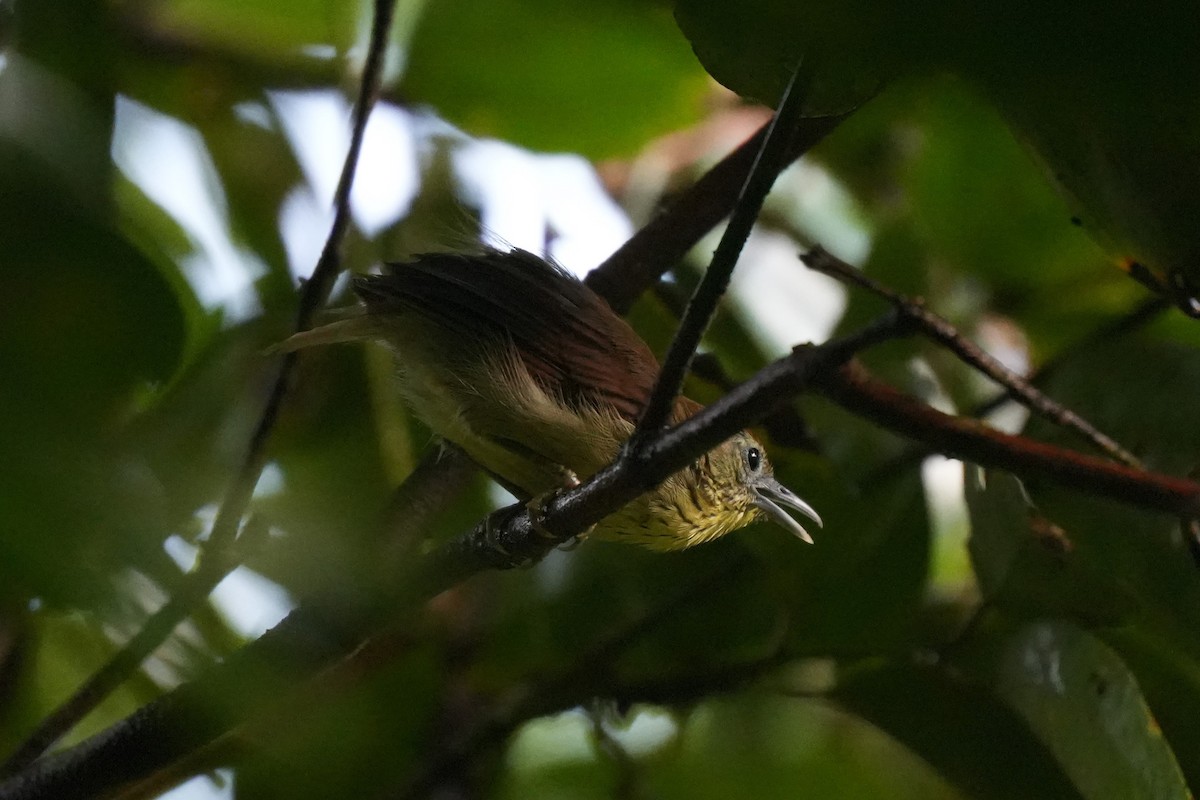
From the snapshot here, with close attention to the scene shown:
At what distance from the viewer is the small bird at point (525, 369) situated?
65.1 inches

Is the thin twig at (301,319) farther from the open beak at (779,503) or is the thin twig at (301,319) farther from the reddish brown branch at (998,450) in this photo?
the open beak at (779,503)

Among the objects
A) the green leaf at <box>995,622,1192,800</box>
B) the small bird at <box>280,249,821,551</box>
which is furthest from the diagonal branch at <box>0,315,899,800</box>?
the green leaf at <box>995,622,1192,800</box>

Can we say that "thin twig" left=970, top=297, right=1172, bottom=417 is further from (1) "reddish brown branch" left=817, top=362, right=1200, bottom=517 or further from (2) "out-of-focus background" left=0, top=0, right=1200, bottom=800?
(1) "reddish brown branch" left=817, top=362, right=1200, bottom=517

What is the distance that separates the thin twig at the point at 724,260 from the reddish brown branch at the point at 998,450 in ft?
0.34

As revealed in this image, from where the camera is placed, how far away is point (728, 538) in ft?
6.42

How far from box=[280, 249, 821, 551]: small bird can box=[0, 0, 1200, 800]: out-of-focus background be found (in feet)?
0.34

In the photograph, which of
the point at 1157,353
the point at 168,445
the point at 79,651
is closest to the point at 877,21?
the point at 168,445

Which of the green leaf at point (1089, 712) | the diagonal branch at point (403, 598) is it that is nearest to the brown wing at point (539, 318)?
the diagonal branch at point (403, 598)

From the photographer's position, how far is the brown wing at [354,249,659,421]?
167 centimetres

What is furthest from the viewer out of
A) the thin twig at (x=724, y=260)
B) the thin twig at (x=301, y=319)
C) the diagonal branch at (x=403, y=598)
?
the thin twig at (x=301, y=319)

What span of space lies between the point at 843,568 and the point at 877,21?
1.44m

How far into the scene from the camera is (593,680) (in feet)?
5.52

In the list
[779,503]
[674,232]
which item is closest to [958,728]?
[779,503]

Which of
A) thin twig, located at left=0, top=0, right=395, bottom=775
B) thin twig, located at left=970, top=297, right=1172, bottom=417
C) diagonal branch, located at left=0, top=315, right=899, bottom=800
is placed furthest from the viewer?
thin twig, located at left=970, top=297, right=1172, bottom=417
